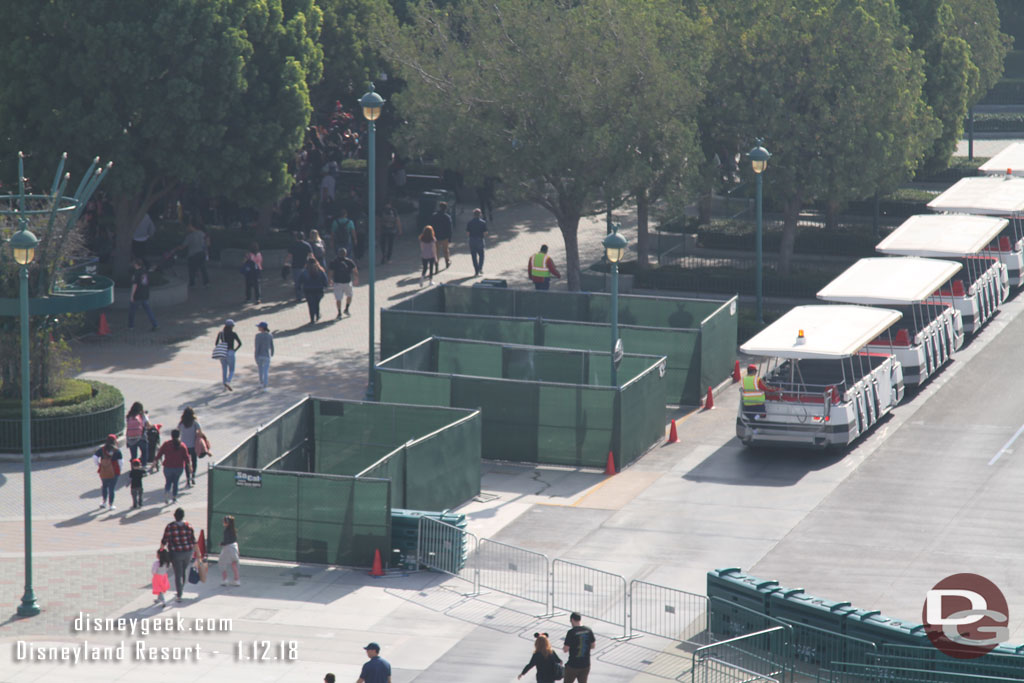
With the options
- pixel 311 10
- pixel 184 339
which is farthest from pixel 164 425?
pixel 311 10

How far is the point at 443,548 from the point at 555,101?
17407 millimetres

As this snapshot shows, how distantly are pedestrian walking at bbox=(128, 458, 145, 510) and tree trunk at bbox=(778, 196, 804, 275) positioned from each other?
21922mm

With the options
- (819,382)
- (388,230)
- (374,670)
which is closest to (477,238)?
(388,230)

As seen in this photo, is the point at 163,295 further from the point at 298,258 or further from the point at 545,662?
the point at 545,662

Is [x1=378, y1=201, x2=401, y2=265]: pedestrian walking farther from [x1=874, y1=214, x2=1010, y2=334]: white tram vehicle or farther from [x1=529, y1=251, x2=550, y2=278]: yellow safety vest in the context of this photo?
[x1=874, y1=214, x2=1010, y2=334]: white tram vehicle

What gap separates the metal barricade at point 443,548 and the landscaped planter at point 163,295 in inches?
778

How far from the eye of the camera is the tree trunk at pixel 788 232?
44688mm

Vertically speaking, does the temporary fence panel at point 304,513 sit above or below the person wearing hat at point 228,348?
below

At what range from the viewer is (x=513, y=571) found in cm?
2481

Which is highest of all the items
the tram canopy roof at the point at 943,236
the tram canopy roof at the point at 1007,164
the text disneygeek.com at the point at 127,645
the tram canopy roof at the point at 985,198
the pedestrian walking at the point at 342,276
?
the tram canopy roof at the point at 1007,164

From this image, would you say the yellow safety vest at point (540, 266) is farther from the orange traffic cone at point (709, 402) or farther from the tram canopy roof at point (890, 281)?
the tram canopy roof at point (890, 281)

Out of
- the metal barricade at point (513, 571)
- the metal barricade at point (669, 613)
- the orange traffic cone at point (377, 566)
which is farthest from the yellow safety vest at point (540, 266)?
the metal barricade at point (669, 613)

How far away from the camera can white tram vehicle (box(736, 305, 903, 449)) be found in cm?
3022

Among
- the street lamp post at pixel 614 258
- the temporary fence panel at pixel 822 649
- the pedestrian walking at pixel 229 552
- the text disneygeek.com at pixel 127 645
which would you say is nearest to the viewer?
the temporary fence panel at pixel 822 649
